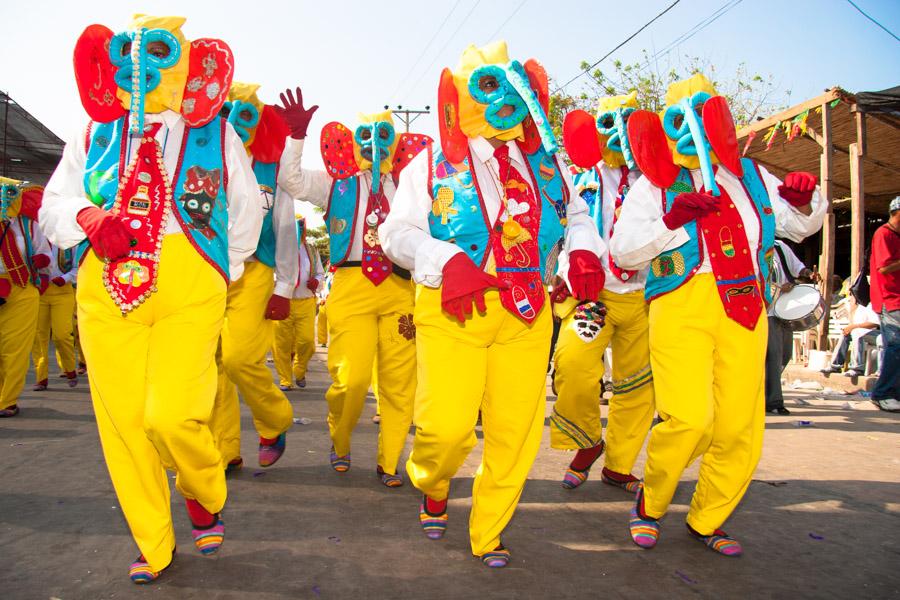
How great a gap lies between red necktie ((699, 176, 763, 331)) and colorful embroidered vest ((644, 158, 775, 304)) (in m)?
0.06

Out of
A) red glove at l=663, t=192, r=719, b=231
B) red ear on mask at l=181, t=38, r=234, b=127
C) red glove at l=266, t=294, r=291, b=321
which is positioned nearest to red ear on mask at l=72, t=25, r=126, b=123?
red ear on mask at l=181, t=38, r=234, b=127

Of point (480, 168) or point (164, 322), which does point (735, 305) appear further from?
point (164, 322)

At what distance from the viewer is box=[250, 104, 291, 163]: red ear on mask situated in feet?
15.6

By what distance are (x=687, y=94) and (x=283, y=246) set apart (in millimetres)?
2793

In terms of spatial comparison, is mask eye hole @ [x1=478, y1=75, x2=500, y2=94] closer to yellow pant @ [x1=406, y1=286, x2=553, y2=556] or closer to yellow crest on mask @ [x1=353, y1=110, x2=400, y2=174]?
yellow pant @ [x1=406, y1=286, x2=553, y2=556]

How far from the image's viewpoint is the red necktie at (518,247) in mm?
3379

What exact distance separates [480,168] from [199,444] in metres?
1.79

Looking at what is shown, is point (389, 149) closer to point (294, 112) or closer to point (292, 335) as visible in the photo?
point (294, 112)

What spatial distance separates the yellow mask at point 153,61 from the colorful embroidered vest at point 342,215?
191cm

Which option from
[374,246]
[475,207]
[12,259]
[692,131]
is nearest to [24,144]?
[12,259]

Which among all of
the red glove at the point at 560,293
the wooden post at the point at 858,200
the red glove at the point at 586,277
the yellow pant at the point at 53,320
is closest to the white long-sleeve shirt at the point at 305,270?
the yellow pant at the point at 53,320

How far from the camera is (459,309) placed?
3.04 m

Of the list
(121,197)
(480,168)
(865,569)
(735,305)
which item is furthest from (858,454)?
(121,197)

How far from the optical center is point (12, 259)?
738cm
